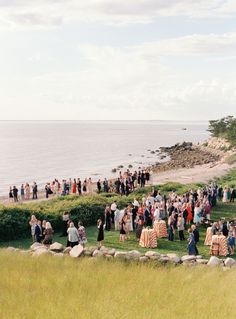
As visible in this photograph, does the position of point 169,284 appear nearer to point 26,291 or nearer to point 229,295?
point 229,295

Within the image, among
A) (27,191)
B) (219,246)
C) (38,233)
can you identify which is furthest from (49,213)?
(27,191)

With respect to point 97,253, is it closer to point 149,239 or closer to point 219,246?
point 149,239

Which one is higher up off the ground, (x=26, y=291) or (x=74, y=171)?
(x=26, y=291)

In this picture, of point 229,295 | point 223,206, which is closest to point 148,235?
point 229,295

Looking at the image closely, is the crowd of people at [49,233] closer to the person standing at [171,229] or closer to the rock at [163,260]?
the rock at [163,260]

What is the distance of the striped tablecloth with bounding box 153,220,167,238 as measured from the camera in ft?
83.2

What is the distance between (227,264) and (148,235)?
4.95 metres

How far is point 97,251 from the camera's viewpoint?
18.8 metres

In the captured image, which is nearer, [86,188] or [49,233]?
[49,233]

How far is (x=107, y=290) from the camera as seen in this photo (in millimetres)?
14273

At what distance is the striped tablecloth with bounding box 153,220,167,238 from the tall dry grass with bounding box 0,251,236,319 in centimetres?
750

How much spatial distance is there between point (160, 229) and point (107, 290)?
1148cm

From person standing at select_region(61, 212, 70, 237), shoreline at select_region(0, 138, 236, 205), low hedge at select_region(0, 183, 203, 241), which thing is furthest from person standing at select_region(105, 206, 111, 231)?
shoreline at select_region(0, 138, 236, 205)

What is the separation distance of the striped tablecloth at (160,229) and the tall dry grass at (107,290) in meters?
7.50
